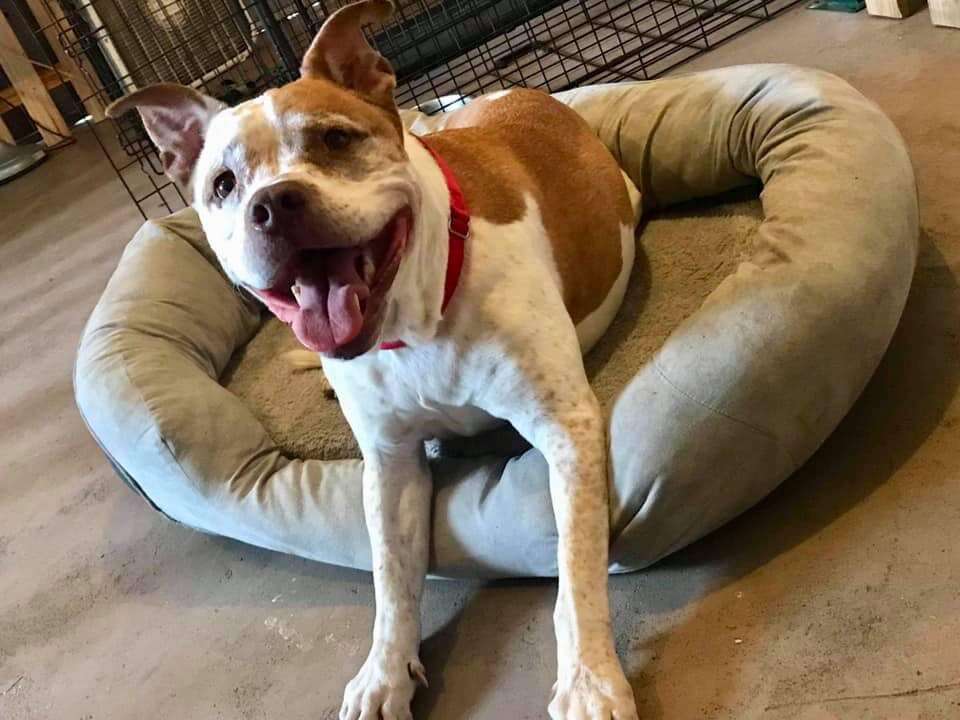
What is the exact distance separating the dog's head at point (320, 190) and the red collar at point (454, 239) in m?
0.17

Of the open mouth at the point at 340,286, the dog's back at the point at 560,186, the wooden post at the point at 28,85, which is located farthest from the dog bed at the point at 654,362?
the wooden post at the point at 28,85

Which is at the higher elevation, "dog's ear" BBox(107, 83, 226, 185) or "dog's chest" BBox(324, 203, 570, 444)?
"dog's ear" BBox(107, 83, 226, 185)

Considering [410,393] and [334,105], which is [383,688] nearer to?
[410,393]

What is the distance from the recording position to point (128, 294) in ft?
9.81

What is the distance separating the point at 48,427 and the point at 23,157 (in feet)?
13.6

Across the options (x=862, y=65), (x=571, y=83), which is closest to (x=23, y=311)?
(x=571, y=83)

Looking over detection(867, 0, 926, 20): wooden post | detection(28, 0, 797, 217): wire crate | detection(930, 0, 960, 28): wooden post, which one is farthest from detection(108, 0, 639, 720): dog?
detection(28, 0, 797, 217): wire crate

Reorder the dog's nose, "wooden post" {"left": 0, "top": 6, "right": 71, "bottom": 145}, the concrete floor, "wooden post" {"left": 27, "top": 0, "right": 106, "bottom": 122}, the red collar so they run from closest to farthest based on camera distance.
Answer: the dog's nose, the concrete floor, the red collar, "wooden post" {"left": 27, "top": 0, "right": 106, "bottom": 122}, "wooden post" {"left": 0, "top": 6, "right": 71, "bottom": 145}

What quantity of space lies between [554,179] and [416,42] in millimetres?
3054

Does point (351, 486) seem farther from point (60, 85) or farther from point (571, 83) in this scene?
point (60, 85)

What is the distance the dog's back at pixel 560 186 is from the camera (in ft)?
7.33

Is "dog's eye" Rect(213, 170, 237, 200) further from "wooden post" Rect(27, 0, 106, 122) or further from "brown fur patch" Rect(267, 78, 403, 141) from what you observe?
"wooden post" Rect(27, 0, 106, 122)

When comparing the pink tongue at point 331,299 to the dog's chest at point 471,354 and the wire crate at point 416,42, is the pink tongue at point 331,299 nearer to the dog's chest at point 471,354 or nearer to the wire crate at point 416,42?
the dog's chest at point 471,354

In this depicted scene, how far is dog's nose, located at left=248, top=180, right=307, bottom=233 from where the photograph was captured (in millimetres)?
1598
